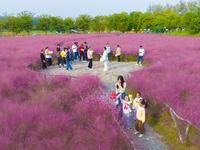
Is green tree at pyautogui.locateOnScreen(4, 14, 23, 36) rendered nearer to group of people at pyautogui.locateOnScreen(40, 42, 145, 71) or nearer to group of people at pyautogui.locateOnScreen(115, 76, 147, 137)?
Answer: group of people at pyautogui.locateOnScreen(40, 42, 145, 71)

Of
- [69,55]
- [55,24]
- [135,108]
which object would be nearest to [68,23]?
[55,24]

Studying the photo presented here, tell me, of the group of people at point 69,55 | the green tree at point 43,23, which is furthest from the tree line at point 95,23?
the group of people at point 69,55

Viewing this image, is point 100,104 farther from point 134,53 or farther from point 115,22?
point 115,22

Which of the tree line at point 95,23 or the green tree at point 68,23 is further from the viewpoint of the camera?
the green tree at point 68,23

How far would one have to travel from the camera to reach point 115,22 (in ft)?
226

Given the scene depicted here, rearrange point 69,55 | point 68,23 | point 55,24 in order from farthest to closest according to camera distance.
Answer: point 68,23, point 55,24, point 69,55

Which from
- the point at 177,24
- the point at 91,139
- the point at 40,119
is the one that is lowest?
the point at 91,139

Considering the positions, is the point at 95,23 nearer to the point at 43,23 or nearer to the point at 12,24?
the point at 43,23

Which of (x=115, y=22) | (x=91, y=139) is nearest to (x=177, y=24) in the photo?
(x=115, y=22)

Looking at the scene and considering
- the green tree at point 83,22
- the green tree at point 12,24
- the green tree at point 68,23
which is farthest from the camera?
the green tree at point 68,23

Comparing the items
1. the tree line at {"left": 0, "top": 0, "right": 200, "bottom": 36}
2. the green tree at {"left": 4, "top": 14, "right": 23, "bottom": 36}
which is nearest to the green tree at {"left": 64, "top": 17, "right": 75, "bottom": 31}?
the tree line at {"left": 0, "top": 0, "right": 200, "bottom": 36}

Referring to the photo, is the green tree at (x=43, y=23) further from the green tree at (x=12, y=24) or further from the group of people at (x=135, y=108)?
the group of people at (x=135, y=108)

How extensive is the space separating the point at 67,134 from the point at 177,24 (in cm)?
6099

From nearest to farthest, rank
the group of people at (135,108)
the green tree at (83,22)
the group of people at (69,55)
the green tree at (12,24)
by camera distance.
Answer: the group of people at (135,108)
the group of people at (69,55)
the green tree at (12,24)
the green tree at (83,22)
